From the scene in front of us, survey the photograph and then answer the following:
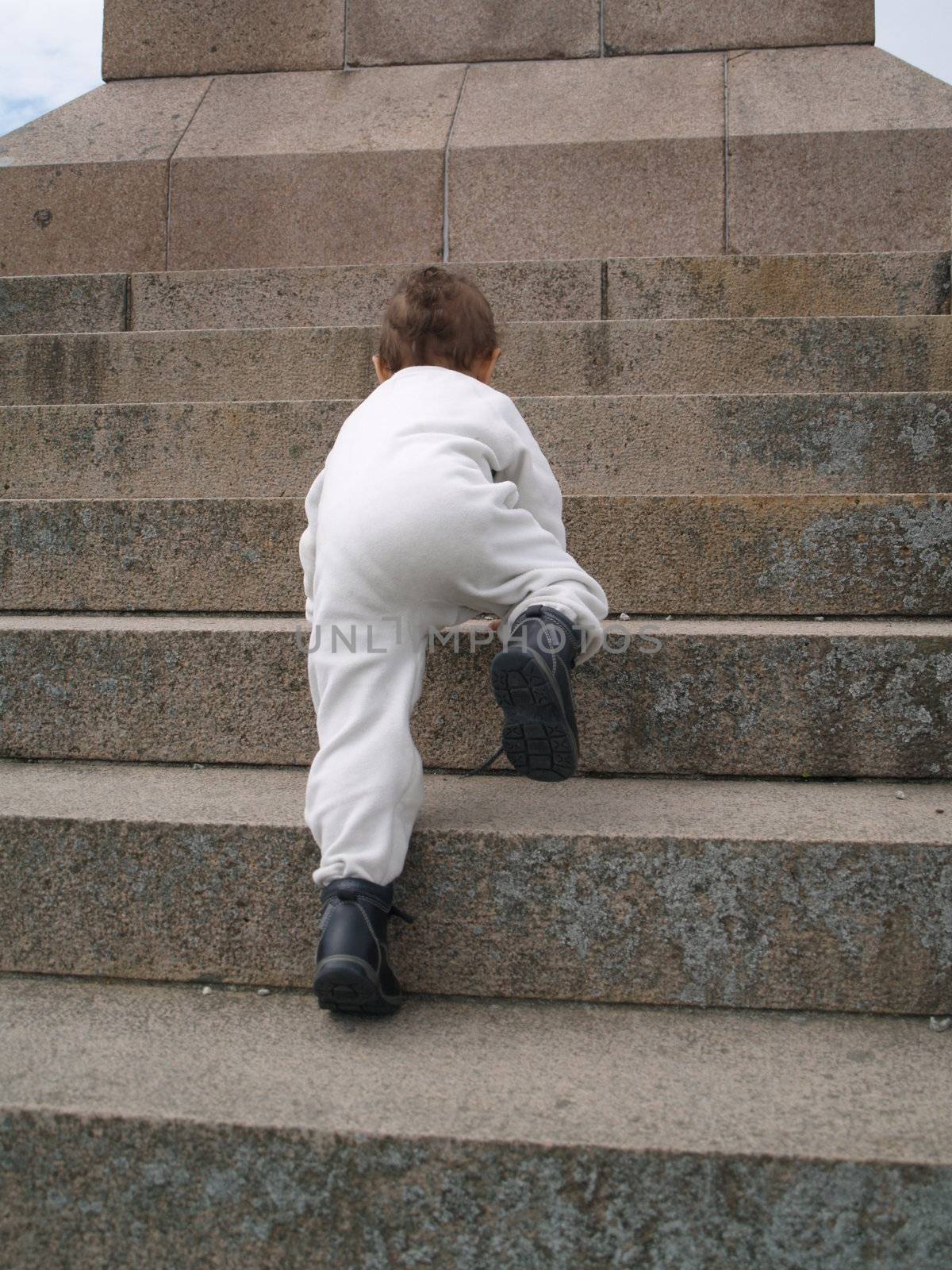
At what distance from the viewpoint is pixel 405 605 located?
179 centimetres

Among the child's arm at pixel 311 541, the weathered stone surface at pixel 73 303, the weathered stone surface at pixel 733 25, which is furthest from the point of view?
the weathered stone surface at pixel 733 25

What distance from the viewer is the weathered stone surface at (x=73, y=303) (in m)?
4.16

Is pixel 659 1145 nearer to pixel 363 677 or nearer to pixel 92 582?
pixel 363 677

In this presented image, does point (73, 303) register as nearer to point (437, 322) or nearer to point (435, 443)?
point (437, 322)

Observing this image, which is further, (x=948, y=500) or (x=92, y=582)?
(x=92, y=582)

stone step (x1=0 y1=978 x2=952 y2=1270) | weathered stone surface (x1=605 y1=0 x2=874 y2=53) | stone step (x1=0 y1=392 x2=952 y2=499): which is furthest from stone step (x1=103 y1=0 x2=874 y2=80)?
stone step (x1=0 y1=978 x2=952 y2=1270)

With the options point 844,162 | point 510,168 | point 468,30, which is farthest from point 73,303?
point 844,162

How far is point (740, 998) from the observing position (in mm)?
1694

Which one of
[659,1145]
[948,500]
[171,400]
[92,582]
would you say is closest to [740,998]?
[659,1145]

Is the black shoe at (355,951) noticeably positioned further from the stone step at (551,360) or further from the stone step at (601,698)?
the stone step at (551,360)

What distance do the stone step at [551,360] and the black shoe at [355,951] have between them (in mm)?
2200

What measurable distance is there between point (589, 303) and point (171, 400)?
1.60 m

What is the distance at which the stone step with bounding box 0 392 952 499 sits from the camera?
280 centimetres

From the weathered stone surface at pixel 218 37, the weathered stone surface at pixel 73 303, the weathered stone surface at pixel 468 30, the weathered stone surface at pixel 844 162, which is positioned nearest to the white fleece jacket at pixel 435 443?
the weathered stone surface at pixel 73 303
